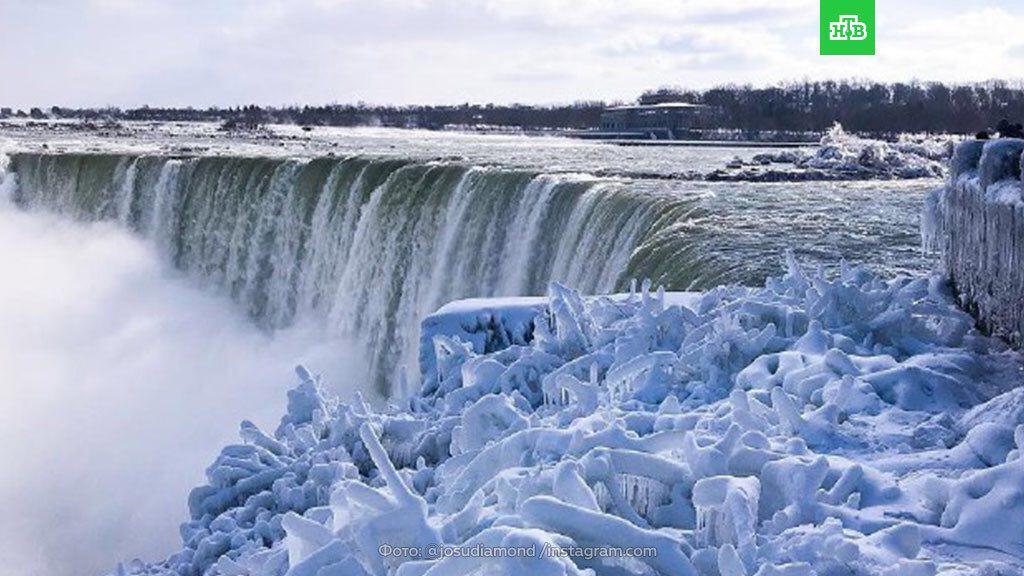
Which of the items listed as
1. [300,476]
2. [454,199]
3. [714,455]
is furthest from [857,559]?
[454,199]

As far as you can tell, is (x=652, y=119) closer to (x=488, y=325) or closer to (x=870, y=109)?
(x=870, y=109)

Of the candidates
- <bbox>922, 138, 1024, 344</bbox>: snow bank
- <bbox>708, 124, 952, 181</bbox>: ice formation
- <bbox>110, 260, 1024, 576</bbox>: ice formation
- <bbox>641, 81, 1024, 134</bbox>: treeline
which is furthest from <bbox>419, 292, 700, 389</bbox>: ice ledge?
<bbox>641, 81, 1024, 134</bbox>: treeline

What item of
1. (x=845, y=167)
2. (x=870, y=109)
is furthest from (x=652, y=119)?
(x=845, y=167)

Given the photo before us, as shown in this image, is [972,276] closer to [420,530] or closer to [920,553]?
[920,553]

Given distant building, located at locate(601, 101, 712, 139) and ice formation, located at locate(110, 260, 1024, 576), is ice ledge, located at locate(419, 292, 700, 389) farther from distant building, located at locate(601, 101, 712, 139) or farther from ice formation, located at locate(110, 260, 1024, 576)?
distant building, located at locate(601, 101, 712, 139)

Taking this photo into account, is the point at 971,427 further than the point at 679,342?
No

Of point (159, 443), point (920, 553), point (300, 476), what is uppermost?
point (920, 553)
